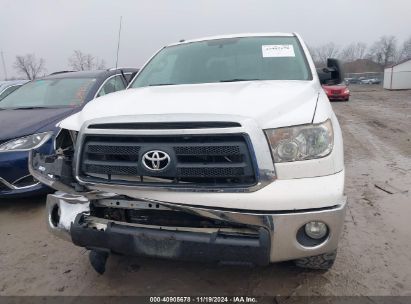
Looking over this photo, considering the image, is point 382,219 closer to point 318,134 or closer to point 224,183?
point 318,134

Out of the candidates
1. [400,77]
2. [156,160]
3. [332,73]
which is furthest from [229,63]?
[400,77]

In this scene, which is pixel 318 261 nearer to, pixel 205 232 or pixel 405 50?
pixel 205 232

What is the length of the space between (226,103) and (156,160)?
569mm

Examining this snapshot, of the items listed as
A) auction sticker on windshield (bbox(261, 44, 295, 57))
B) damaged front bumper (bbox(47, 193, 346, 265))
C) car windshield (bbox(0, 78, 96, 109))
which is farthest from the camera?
car windshield (bbox(0, 78, 96, 109))

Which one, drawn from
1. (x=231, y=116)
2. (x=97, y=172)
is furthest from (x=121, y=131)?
(x=231, y=116)

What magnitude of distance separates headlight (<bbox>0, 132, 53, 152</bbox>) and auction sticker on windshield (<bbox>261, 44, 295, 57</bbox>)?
2.59 meters

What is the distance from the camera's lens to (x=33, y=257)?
10.9 ft

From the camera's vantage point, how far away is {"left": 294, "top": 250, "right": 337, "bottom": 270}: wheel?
8.57 ft

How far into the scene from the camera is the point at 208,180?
2.26 m

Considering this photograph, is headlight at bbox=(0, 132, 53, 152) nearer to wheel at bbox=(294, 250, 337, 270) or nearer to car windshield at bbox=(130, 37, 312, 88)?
car windshield at bbox=(130, 37, 312, 88)

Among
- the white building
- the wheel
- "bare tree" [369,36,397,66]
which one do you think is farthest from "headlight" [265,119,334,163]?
"bare tree" [369,36,397,66]

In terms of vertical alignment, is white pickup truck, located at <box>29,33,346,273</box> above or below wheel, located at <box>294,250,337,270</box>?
above

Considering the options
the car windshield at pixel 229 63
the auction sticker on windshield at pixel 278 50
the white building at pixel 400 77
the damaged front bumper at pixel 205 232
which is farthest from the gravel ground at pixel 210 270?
the white building at pixel 400 77

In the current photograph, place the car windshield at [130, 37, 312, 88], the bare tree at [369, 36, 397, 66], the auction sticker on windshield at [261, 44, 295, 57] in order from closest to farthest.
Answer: the car windshield at [130, 37, 312, 88]
the auction sticker on windshield at [261, 44, 295, 57]
the bare tree at [369, 36, 397, 66]
